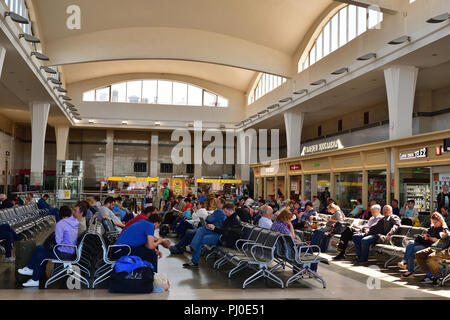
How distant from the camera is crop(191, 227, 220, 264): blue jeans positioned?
9.59 metres

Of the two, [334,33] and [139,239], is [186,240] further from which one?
[334,33]

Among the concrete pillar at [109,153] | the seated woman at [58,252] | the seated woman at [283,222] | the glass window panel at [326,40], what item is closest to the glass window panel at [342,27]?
the glass window panel at [326,40]

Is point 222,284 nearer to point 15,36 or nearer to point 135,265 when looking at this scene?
point 135,265

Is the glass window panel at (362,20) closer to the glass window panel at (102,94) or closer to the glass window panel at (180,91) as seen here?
the glass window panel at (180,91)

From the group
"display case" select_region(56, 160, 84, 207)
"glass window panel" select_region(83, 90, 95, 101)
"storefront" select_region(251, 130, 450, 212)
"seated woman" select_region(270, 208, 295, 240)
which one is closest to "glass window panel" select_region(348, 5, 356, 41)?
"storefront" select_region(251, 130, 450, 212)

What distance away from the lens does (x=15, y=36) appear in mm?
14766

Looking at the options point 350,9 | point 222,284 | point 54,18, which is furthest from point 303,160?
point 222,284

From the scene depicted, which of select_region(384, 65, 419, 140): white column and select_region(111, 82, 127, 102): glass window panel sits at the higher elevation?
select_region(111, 82, 127, 102): glass window panel

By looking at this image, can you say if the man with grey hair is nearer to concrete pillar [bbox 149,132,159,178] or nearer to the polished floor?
the polished floor

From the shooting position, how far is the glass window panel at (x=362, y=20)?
60.1ft

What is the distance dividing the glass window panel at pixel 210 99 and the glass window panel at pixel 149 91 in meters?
4.18

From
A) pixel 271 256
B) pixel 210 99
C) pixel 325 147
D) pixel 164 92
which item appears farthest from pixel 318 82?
pixel 164 92

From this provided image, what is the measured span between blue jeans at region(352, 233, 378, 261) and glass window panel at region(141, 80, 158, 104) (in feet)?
102

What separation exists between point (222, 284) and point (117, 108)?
3288 cm
